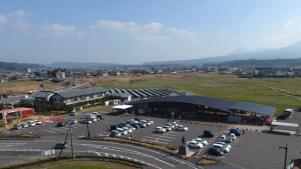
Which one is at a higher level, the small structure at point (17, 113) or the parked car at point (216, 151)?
the small structure at point (17, 113)

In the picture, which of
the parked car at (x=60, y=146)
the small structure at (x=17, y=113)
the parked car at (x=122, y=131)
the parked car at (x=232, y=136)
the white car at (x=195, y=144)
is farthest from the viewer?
the small structure at (x=17, y=113)

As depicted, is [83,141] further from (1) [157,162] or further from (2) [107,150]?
(1) [157,162]

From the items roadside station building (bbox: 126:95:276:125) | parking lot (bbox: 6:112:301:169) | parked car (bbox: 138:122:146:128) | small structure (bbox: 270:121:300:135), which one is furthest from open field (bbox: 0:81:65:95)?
small structure (bbox: 270:121:300:135)

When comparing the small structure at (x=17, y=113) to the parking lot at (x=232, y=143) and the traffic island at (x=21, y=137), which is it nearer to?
the parking lot at (x=232, y=143)

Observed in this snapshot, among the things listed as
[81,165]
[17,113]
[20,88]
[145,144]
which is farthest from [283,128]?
[20,88]

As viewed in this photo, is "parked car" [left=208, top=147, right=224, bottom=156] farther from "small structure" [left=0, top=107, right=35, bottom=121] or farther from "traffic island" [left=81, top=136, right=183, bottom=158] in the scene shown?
"small structure" [left=0, top=107, right=35, bottom=121]

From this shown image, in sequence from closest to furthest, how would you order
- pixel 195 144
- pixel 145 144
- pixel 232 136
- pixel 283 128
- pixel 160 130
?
pixel 195 144, pixel 145 144, pixel 232 136, pixel 160 130, pixel 283 128

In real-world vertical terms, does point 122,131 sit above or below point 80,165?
above

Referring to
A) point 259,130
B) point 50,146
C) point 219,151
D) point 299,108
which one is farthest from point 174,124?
point 299,108

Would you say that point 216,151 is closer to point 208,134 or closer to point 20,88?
point 208,134

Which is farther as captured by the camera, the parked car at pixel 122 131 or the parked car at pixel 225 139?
the parked car at pixel 122 131

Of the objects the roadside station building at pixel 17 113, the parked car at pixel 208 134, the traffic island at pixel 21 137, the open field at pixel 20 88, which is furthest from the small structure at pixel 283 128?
the open field at pixel 20 88
